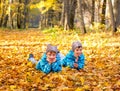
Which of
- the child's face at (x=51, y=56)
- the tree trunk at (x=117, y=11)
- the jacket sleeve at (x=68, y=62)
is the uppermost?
the tree trunk at (x=117, y=11)

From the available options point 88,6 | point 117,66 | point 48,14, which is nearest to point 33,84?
point 117,66

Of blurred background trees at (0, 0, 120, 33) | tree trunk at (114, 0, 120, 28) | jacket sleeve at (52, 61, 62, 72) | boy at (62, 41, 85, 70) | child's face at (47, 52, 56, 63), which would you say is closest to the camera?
child's face at (47, 52, 56, 63)

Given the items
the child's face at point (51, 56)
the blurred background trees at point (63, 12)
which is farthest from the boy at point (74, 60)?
the blurred background trees at point (63, 12)

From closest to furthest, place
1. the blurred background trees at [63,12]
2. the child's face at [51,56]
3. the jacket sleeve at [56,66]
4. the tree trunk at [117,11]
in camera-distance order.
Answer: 1. the child's face at [51,56]
2. the jacket sleeve at [56,66]
3. the tree trunk at [117,11]
4. the blurred background trees at [63,12]

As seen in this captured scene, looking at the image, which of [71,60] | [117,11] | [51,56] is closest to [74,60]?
[71,60]

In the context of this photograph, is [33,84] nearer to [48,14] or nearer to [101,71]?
[101,71]

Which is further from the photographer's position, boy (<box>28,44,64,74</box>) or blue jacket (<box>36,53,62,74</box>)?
blue jacket (<box>36,53,62,74</box>)

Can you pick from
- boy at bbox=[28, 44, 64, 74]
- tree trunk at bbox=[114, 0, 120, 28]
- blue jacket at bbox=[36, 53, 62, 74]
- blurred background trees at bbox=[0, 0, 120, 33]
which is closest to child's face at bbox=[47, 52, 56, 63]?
boy at bbox=[28, 44, 64, 74]

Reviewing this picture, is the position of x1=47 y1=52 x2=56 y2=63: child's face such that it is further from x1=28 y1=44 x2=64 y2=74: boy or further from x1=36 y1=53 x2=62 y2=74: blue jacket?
x1=36 y1=53 x2=62 y2=74: blue jacket

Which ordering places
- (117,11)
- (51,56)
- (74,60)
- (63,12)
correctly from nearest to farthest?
1. (51,56)
2. (74,60)
3. (117,11)
4. (63,12)

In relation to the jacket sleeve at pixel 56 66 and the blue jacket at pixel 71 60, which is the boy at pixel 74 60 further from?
the jacket sleeve at pixel 56 66

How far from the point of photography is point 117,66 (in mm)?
8484

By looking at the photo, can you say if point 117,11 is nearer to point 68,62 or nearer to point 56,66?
point 68,62

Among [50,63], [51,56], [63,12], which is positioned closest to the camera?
[51,56]
